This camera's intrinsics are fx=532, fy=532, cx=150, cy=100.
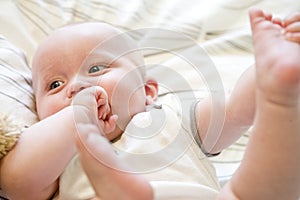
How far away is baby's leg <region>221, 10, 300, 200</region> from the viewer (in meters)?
0.54

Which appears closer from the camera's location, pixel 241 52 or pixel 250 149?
pixel 250 149

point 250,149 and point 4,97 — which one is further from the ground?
point 250,149

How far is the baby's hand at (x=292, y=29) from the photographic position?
0.57 metres

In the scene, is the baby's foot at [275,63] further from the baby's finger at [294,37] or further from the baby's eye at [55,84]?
the baby's eye at [55,84]

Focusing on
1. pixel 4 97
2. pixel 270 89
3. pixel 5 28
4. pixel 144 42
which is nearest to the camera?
pixel 270 89

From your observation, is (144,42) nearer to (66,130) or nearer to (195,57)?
(195,57)

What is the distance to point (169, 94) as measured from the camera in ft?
2.88

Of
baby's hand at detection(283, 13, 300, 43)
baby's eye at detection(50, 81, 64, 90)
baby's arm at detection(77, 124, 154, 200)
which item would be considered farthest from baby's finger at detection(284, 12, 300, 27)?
baby's eye at detection(50, 81, 64, 90)

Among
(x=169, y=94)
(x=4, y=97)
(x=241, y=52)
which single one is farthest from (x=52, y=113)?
(x=241, y=52)

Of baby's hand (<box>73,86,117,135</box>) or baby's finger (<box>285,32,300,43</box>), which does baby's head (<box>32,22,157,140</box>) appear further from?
Answer: baby's finger (<box>285,32,300,43</box>)

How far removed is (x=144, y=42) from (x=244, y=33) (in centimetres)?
25

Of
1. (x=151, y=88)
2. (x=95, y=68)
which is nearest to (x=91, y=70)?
(x=95, y=68)

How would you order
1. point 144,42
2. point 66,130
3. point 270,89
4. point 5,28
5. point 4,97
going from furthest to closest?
point 5,28 → point 144,42 → point 4,97 → point 66,130 → point 270,89

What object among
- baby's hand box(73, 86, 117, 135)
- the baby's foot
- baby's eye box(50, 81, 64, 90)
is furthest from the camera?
baby's eye box(50, 81, 64, 90)
